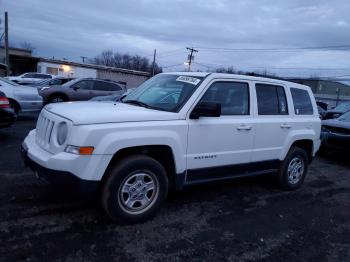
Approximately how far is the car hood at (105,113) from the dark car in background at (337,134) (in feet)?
19.8

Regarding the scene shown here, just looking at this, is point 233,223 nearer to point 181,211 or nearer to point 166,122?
point 181,211

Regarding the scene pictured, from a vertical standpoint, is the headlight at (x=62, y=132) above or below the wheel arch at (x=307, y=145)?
above

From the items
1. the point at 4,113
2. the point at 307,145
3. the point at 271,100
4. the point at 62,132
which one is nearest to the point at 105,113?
the point at 62,132

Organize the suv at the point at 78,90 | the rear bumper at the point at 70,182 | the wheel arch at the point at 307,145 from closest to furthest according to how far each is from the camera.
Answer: the rear bumper at the point at 70,182, the wheel arch at the point at 307,145, the suv at the point at 78,90

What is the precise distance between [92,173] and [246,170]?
252cm

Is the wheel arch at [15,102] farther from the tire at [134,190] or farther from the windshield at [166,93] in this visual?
the tire at [134,190]

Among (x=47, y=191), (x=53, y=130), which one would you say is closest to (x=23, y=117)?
(x=47, y=191)

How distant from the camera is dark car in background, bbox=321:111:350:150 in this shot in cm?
859

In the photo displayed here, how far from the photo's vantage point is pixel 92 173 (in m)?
3.67

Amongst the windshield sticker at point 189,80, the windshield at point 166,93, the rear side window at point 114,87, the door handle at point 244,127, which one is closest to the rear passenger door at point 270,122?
the door handle at point 244,127

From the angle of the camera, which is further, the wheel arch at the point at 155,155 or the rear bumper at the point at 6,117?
the rear bumper at the point at 6,117

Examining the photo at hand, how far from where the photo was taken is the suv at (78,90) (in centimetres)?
1455

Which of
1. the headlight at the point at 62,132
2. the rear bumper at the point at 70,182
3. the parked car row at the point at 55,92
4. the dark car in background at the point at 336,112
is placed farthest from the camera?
the dark car in background at the point at 336,112

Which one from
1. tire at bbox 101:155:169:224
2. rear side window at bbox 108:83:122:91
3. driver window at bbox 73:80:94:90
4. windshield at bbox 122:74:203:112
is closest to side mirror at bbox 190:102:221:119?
windshield at bbox 122:74:203:112
